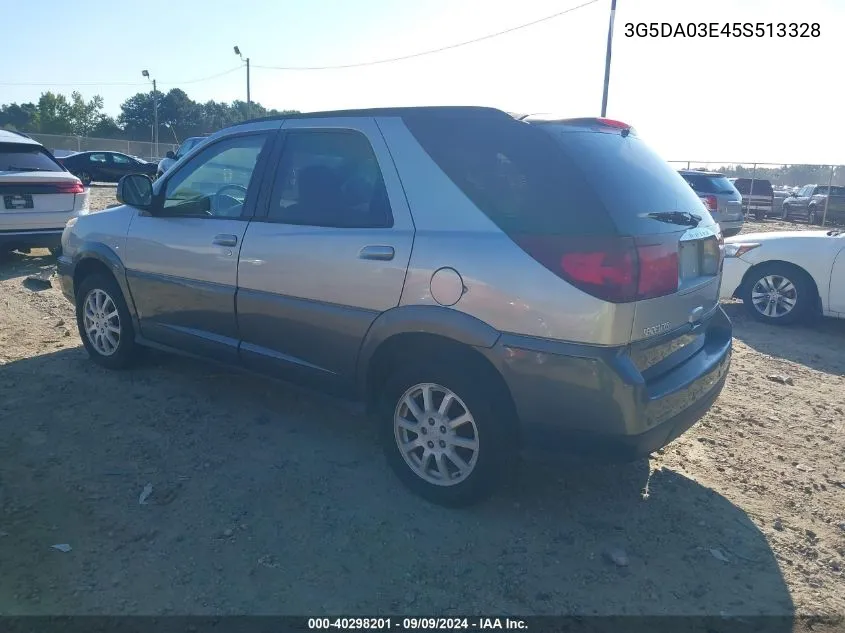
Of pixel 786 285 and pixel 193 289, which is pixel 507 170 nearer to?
pixel 193 289

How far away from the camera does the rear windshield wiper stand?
302 centimetres

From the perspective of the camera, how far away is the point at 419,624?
2.54m

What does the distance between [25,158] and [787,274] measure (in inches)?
378

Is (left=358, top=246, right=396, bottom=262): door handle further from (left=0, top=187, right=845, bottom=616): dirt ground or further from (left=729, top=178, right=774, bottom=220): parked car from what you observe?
(left=729, top=178, right=774, bottom=220): parked car

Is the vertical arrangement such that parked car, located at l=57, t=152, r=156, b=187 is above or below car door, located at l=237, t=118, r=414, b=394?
above

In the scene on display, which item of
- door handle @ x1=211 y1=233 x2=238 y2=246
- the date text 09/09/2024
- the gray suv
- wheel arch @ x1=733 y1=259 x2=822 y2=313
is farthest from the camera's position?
wheel arch @ x1=733 y1=259 x2=822 y2=313

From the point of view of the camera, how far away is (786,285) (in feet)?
23.3

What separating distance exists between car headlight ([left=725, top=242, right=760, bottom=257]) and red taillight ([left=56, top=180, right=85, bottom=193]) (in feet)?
27.7

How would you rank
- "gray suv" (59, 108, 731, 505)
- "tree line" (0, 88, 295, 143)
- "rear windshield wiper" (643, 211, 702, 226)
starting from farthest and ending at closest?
"tree line" (0, 88, 295, 143)
"rear windshield wiper" (643, 211, 702, 226)
"gray suv" (59, 108, 731, 505)

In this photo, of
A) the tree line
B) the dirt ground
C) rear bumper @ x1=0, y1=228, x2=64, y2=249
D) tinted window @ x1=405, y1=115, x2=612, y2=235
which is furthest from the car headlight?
the tree line

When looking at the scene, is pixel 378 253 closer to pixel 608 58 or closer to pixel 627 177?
pixel 627 177

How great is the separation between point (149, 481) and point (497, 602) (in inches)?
77.6

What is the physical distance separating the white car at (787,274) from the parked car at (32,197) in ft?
27.6

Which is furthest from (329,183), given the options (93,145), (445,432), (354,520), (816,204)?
(93,145)
